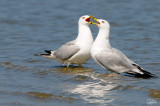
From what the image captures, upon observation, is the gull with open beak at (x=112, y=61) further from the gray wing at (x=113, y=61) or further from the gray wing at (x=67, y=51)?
the gray wing at (x=67, y=51)

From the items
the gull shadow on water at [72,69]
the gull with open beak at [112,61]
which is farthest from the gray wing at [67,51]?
the gull with open beak at [112,61]

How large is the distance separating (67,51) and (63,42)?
10.6 feet

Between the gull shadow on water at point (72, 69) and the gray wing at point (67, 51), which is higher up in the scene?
the gray wing at point (67, 51)

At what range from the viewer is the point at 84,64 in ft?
35.3

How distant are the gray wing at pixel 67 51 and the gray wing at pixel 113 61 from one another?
0.78m

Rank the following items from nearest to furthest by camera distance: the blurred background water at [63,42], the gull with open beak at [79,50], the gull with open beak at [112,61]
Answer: the blurred background water at [63,42], the gull with open beak at [112,61], the gull with open beak at [79,50]

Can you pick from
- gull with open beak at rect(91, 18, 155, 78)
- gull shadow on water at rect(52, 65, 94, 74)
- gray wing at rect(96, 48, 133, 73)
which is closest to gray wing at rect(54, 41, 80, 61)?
gull shadow on water at rect(52, 65, 94, 74)

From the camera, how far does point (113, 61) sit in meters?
9.27

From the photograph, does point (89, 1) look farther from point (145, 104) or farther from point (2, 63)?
point (145, 104)

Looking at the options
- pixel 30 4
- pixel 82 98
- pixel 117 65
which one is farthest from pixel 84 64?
pixel 30 4

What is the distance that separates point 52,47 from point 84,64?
2094mm

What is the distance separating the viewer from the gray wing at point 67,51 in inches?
387

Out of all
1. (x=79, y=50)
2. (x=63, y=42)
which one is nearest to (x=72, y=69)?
(x=79, y=50)

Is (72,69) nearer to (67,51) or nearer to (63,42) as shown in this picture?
(67,51)
